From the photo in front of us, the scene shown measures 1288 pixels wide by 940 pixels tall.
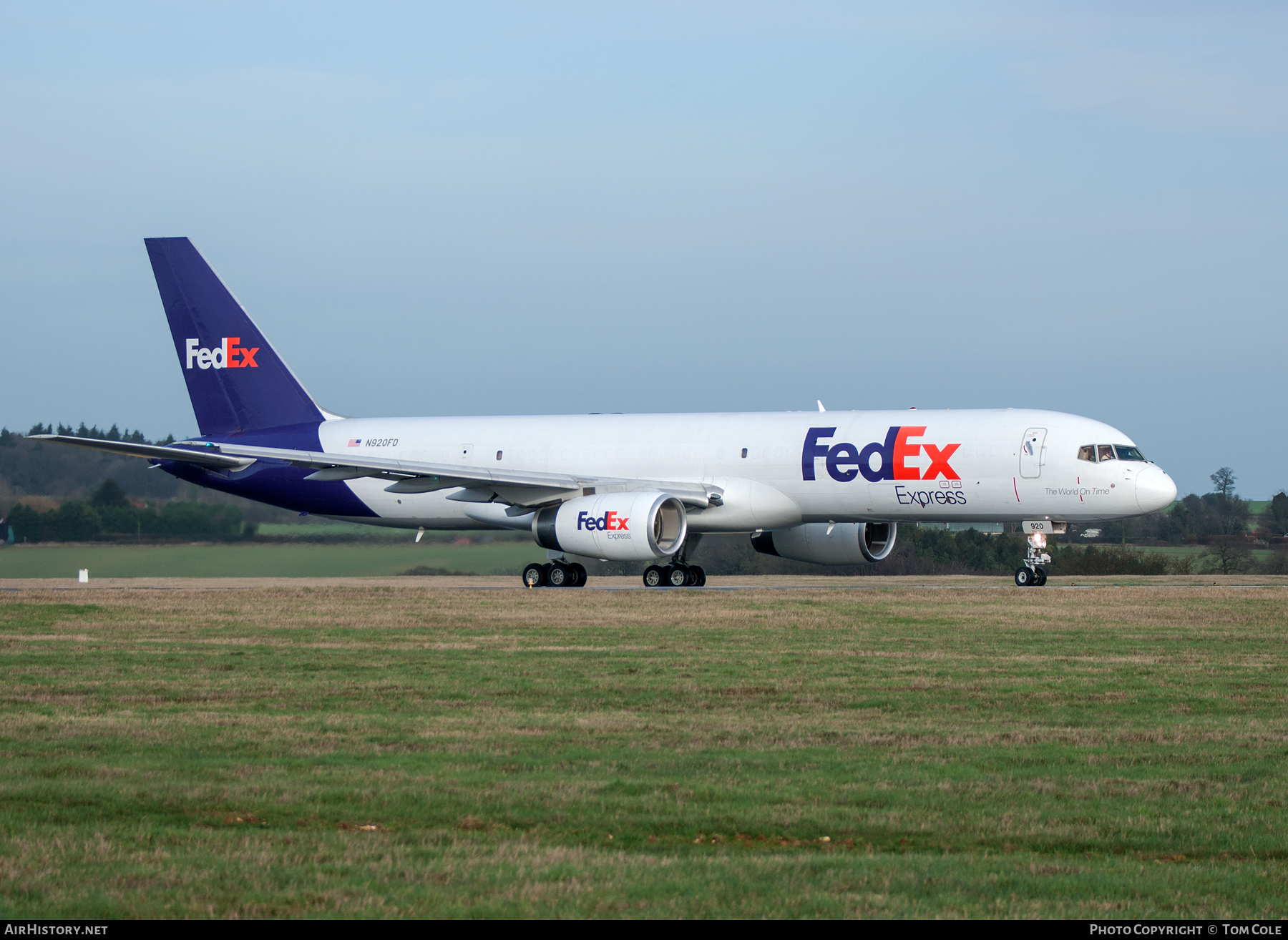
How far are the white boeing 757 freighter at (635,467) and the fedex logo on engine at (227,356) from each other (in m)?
0.04

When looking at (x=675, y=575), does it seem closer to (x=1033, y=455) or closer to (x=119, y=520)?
(x=1033, y=455)

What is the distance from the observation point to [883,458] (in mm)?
29750

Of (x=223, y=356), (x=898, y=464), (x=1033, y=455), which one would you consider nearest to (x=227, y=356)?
(x=223, y=356)

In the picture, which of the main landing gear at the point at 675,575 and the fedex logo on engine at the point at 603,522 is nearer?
the fedex logo on engine at the point at 603,522

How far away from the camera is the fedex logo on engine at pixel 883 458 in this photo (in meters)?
29.4

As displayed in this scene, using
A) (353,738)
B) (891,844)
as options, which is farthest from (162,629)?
(891,844)

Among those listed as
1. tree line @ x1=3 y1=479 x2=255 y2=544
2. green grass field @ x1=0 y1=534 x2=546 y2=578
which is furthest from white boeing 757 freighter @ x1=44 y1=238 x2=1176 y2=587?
tree line @ x1=3 y1=479 x2=255 y2=544

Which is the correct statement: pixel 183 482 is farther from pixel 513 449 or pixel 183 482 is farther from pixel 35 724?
pixel 35 724

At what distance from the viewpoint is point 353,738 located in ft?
34.7

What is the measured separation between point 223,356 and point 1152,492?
2226cm

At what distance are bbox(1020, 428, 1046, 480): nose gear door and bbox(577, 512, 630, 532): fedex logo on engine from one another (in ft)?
25.7

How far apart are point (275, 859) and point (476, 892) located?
1100 millimetres

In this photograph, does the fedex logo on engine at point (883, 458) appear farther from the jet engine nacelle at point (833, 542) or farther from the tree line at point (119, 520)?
the tree line at point (119, 520)

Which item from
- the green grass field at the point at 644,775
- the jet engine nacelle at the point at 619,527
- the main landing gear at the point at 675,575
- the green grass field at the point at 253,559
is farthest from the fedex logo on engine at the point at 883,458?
the green grass field at the point at 644,775
